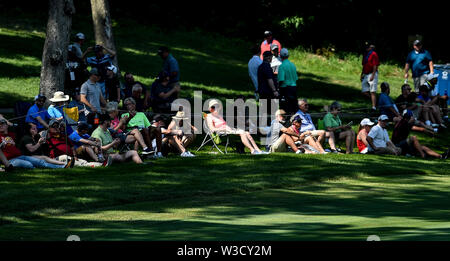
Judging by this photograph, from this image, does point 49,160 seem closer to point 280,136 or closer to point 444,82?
point 280,136

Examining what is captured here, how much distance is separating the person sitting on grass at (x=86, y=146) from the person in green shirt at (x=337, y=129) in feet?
18.9

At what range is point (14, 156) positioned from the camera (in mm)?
16812

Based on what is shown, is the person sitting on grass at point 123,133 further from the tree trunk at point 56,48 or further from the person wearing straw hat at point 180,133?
the tree trunk at point 56,48

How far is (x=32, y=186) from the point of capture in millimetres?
15258

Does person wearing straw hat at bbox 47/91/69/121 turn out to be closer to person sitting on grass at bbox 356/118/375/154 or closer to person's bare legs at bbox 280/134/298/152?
person's bare legs at bbox 280/134/298/152

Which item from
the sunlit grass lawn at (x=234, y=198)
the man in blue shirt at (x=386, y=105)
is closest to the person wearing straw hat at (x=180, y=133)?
the sunlit grass lawn at (x=234, y=198)

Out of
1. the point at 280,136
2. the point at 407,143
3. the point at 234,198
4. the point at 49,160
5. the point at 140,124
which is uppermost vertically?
the point at 140,124

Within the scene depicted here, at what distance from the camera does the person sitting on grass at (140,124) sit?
61.6ft

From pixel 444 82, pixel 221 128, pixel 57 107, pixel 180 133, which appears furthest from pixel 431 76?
pixel 57 107

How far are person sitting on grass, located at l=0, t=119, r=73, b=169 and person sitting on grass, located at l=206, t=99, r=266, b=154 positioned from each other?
13.3 ft

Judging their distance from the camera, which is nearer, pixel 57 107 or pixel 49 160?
pixel 49 160

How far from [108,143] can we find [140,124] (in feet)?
3.44

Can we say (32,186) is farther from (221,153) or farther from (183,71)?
(183,71)
